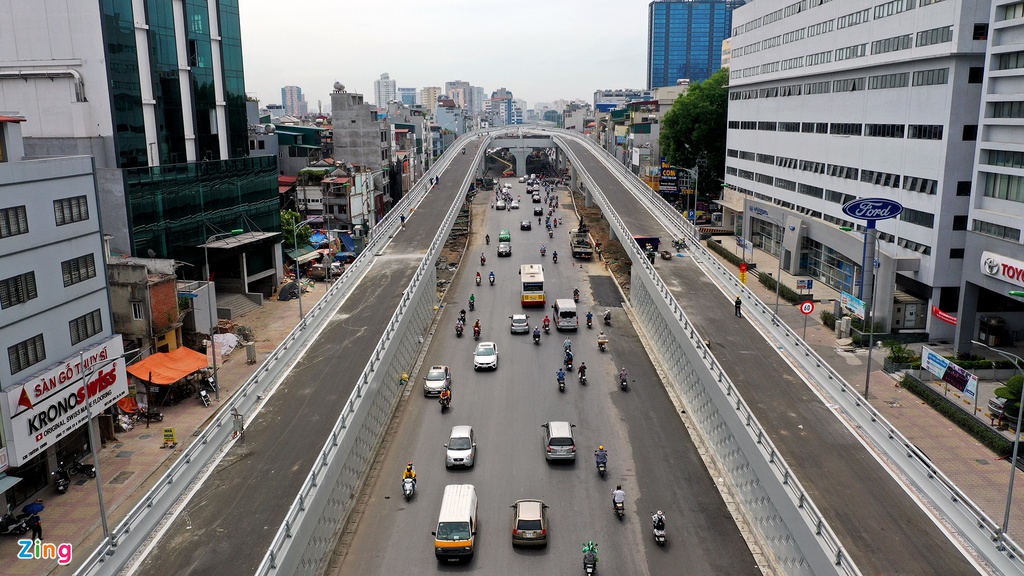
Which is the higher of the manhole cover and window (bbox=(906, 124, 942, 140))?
window (bbox=(906, 124, 942, 140))

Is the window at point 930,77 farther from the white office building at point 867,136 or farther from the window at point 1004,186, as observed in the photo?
the window at point 1004,186

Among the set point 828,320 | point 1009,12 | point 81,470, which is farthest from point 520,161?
point 81,470

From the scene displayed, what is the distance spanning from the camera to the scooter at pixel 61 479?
32156 millimetres

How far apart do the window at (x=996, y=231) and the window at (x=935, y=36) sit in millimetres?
11874

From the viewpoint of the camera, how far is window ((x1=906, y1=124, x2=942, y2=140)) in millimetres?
47719

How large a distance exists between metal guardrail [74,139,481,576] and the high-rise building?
14.6 m

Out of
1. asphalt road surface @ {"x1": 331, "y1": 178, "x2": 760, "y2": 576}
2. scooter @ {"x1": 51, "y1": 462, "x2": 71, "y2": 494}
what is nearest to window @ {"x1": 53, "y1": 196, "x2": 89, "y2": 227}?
scooter @ {"x1": 51, "y1": 462, "x2": 71, "y2": 494}

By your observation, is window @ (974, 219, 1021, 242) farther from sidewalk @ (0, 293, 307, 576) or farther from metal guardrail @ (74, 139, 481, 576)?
sidewalk @ (0, 293, 307, 576)

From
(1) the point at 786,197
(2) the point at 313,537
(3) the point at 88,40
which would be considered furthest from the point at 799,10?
(2) the point at 313,537

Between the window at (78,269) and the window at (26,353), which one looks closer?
the window at (26,353)

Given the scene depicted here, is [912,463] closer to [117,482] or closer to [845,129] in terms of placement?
[117,482]

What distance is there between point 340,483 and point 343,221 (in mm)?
65290

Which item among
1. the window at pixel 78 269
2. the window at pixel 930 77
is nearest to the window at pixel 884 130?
the window at pixel 930 77

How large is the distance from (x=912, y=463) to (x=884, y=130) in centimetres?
3579
